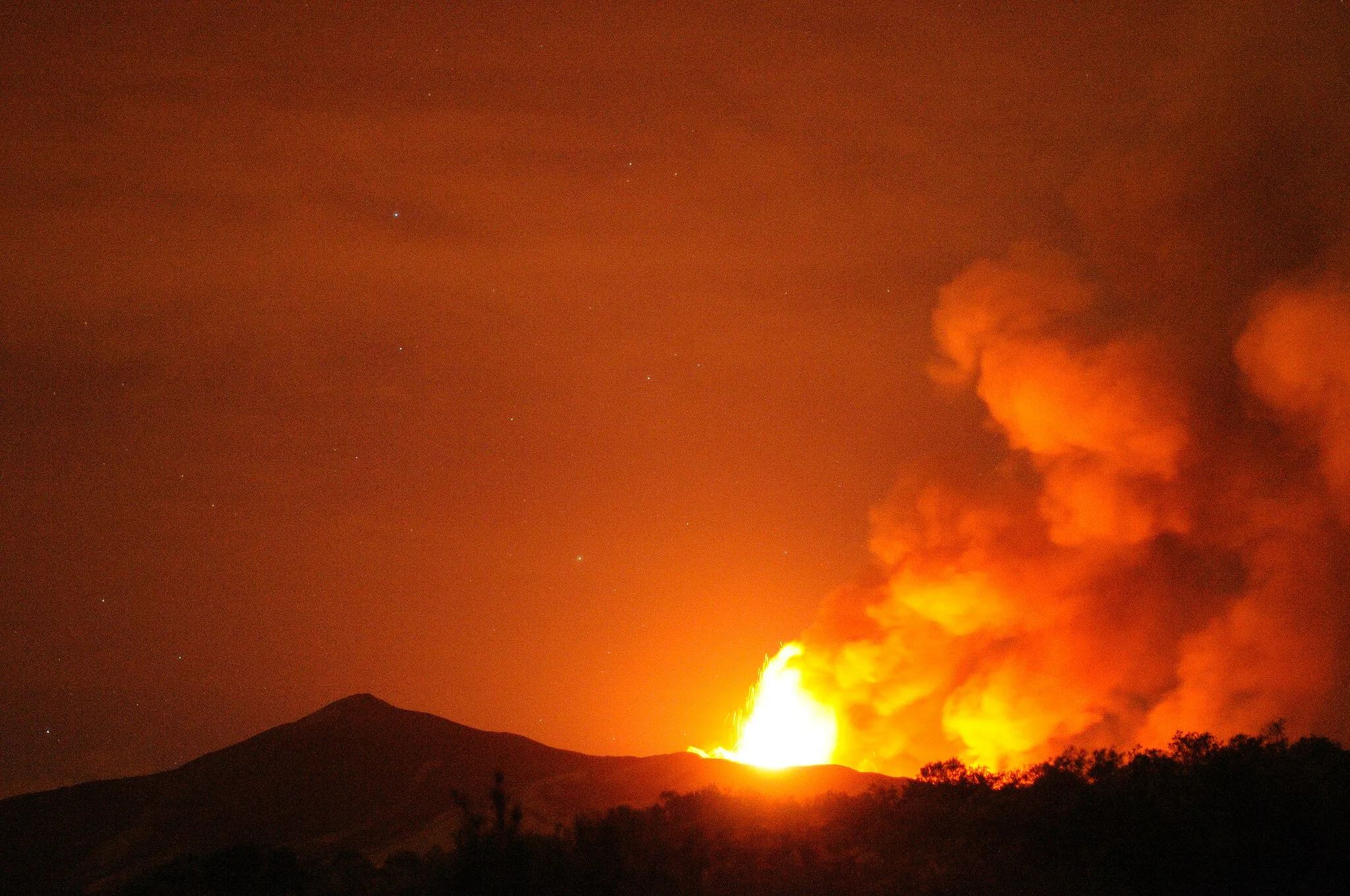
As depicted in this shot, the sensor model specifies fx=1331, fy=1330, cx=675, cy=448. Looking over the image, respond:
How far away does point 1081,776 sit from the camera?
99.6ft

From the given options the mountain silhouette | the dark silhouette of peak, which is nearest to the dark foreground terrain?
the mountain silhouette

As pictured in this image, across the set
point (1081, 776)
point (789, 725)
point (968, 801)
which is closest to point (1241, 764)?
point (1081, 776)

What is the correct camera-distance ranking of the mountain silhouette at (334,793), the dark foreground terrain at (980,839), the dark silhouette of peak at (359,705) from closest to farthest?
the dark foreground terrain at (980,839) < the mountain silhouette at (334,793) < the dark silhouette of peak at (359,705)

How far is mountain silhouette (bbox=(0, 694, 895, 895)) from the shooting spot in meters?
54.3

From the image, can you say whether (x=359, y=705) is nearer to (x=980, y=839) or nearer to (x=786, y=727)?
(x=786, y=727)

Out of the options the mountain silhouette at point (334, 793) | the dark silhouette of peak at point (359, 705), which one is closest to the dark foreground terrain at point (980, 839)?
the mountain silhouette at point (334, 793)

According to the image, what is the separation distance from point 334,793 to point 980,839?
4514 cm

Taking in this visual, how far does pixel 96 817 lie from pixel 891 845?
48124 mm

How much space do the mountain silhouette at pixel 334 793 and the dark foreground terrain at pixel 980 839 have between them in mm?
19149

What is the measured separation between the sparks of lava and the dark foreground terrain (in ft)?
97.6

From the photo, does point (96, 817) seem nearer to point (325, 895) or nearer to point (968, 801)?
point (325, 895)

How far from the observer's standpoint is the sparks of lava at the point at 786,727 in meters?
63.4

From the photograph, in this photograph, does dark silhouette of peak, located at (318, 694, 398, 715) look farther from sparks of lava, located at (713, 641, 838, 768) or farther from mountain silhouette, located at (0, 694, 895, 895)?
sparks of lava, located at (713, 641, 838, 768)

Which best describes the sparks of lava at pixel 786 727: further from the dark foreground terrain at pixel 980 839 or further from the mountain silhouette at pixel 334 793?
the dark foreground terrain at pixel 980 839
